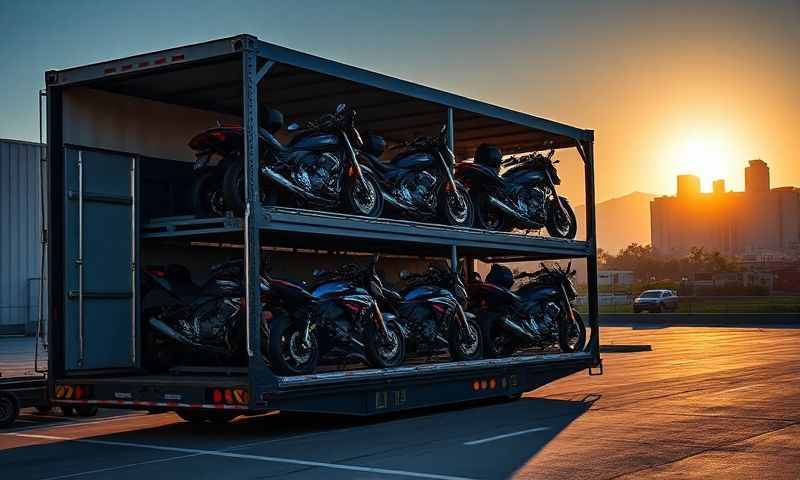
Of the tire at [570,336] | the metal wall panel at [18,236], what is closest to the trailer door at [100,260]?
the tire at [570,336]

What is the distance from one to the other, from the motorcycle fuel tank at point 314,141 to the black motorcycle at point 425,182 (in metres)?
1.32

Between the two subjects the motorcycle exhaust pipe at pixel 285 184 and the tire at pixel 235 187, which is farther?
the motorcycle exhaust pipe at pixel 285 184

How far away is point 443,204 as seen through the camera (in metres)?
15.2

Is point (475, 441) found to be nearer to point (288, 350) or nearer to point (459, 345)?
point (288, 350)

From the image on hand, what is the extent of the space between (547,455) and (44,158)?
248 inches

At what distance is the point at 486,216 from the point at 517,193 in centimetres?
78

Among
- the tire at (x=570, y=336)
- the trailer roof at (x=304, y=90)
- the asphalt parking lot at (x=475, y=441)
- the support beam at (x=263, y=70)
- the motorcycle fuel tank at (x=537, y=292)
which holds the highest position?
the trailer roof at (x=304, y=90)

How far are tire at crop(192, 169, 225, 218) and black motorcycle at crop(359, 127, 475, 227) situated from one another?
235 centimetres

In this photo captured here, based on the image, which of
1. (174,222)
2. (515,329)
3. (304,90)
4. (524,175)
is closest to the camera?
(174,222)

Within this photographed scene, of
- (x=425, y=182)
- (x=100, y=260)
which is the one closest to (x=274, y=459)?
(x=100, y=260)

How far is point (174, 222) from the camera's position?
12391 mm

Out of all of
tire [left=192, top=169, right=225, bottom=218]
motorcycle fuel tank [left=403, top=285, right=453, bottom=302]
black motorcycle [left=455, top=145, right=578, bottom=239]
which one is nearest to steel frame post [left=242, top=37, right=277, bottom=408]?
tire [left=192, top=169, right=225, bottom=218]

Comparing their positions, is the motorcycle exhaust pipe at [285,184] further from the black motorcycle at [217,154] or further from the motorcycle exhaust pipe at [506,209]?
the motorcycle exhaust pipe at [506,209]

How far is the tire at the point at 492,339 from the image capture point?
15836 millimetres
